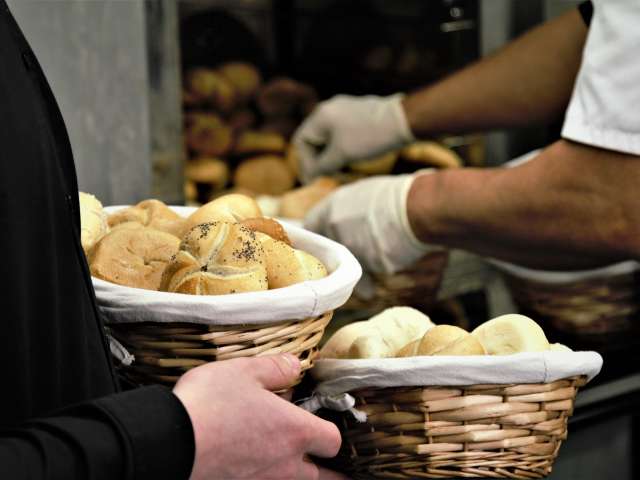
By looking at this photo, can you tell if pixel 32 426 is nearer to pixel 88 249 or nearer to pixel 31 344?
pixel 31 344

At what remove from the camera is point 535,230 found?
180 centimetres

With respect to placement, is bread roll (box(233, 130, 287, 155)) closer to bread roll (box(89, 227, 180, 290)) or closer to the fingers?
bread roll (box(89, 227, 180, 290))

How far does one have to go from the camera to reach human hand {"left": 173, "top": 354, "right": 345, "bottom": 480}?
81 centimetres

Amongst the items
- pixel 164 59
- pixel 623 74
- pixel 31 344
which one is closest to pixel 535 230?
pixel 623 74

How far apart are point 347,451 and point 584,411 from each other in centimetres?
79

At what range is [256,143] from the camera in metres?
2.64

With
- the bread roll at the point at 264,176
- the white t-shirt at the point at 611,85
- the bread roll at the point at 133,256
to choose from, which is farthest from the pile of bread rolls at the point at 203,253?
the bread roll at the point at 264,176

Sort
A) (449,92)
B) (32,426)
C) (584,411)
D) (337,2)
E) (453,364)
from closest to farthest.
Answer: (32,426) < (453,364) < (584,411) < (449,92) < (337,2)

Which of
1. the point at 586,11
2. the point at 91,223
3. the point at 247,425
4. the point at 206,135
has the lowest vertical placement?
the point at 206,135

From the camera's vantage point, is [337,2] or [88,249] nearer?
[88,249]

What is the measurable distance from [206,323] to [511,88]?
62.1 inches

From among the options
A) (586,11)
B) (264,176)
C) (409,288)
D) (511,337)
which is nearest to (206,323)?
(511,337)

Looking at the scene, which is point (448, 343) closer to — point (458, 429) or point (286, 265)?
point (458, 429)

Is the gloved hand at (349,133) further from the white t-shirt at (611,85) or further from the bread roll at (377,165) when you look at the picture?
the white t-shirt at (611,85)
